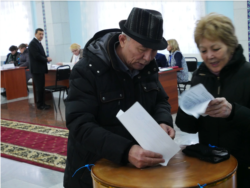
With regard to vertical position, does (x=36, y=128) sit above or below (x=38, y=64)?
below

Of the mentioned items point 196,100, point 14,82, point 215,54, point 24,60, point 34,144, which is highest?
point 215,54

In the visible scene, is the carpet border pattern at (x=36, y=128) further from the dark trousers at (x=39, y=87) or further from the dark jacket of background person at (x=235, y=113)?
the dark jacket of background person at (x=235, y=113)

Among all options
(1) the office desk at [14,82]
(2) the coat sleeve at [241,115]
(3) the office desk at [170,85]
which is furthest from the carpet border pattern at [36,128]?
(2) the coat sleeve at [241,115]

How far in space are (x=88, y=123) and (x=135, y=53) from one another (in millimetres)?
394

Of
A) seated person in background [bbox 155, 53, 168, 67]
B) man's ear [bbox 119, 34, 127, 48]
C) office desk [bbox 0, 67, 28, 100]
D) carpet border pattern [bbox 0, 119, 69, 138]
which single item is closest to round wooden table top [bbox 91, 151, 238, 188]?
man's ear [bbox 119, 34, 127, 48]

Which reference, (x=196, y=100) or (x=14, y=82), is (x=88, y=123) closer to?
(x=196, y=100)

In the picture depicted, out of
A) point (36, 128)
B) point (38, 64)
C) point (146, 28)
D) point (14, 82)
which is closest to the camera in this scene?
point (146, 28)

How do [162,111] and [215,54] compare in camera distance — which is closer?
[215,54]

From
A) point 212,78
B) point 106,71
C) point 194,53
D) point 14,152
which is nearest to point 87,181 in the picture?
point 106,71

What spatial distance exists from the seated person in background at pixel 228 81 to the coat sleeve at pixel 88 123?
46cm

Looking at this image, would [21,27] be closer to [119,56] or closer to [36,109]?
[36,109]

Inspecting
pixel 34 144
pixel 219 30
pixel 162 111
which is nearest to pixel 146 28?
pixel 219 30

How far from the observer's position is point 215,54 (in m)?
1.60

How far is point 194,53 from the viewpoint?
8258 millimetres
